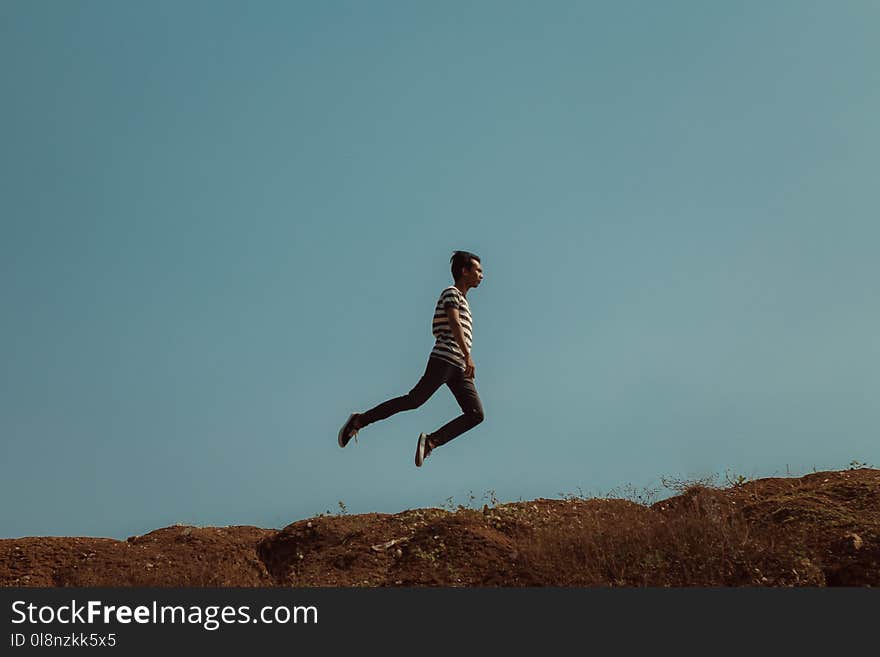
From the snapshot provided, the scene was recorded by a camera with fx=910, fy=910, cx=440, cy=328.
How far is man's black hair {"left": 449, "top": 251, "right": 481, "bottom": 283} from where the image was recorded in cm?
1084

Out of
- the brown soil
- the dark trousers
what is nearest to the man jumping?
the dark trousers

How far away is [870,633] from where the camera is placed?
7172 mm

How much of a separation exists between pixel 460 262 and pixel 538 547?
3412 millimetres

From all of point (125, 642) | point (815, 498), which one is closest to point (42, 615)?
point (125, 642)

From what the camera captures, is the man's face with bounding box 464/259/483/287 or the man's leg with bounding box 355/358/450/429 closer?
the man's leg with bounding box 355/358/450/429

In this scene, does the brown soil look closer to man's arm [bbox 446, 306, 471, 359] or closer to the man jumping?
the man jumping

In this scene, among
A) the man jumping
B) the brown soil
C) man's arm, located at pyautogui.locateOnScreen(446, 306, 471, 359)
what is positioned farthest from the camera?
the man jumping

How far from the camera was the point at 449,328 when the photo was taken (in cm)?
1059

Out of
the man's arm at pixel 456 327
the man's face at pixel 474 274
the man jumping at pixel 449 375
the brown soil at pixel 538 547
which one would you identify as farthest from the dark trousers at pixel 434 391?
the brown soil at pixel 538 547

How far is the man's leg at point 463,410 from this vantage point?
10.6m

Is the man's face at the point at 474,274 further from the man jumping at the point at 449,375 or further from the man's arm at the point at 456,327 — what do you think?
the man's arm at the point at 456,327

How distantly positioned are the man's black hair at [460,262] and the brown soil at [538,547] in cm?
313

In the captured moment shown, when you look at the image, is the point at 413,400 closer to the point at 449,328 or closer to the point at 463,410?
the point at 463,410

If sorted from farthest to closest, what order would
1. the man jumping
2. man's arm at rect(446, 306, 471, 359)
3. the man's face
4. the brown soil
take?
1. the man's face
2. the man jumping
3. man's arm at rect(446, 306, 471, 359)
4. the brown soil
